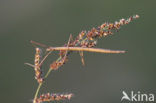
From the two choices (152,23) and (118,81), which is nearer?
(118,81)

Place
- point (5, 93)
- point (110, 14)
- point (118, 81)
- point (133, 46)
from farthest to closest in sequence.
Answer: point (110, 14) < point (133, 46) < point (118, 81) < point (5, 93)

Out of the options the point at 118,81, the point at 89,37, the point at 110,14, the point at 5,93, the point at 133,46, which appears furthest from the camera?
the point at 110,14

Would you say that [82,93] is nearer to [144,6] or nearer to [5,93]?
[5,93]

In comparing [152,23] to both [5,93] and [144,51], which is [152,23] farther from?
[5,93]

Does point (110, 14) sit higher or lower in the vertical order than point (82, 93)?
higher

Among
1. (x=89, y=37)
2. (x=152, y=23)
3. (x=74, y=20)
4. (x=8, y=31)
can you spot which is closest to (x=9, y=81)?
(x=8, y=31)

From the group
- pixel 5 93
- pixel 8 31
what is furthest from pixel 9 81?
pixel 8 31

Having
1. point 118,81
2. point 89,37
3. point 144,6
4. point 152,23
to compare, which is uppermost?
point 144,6
